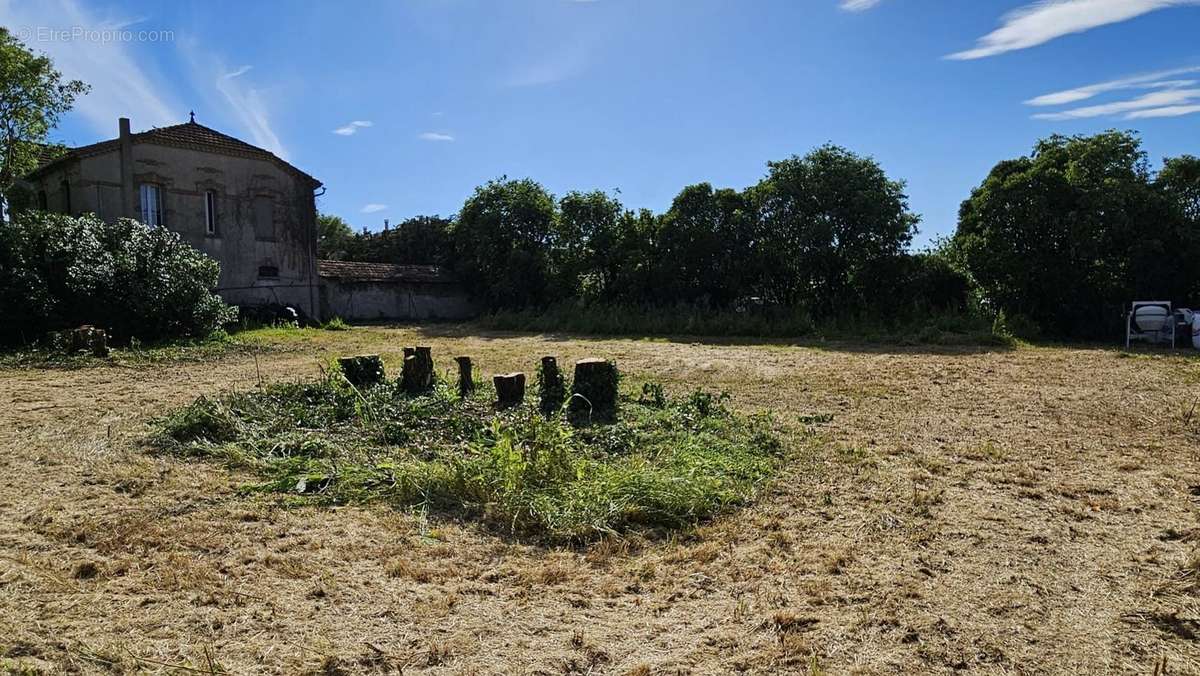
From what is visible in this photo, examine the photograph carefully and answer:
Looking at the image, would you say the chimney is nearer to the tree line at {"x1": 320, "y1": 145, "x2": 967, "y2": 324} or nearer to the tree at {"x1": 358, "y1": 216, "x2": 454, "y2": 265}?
the tree line at {"x1": 320, "y1": 145, "x2": 967, "y2": 324}

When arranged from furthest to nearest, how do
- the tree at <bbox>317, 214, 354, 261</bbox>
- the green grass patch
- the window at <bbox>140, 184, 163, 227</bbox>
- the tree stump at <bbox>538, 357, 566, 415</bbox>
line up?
the tree at <bbox>317, 214, 354, 261</bbox>, the window at <bbox>140, 184, 163, 227</bbox>, the tree stump at <bbox>538, 357, 566, 415</bbox>, the green grass patch

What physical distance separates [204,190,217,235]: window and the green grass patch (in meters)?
17.3

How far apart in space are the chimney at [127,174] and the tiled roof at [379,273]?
5.98 meters

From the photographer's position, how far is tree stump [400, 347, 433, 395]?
7203 millimetres

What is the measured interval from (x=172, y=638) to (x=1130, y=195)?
16.9m

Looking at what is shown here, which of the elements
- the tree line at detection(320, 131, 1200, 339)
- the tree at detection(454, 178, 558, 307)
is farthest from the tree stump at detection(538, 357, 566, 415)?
the tree at detection(454, 178, 558, 307)

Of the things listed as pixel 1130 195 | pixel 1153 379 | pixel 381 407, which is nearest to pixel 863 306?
pixel 1130 195

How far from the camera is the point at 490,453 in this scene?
16.0ft

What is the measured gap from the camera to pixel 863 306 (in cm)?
1781

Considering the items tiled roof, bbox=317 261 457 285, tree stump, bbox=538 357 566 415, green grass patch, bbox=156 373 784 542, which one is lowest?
green grass patch, bbox=156 373 784 542

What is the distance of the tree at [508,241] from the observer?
984 inches

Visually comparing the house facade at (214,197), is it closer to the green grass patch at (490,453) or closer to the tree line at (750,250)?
the tree line at (750,250)

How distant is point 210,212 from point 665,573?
22619 millimetres

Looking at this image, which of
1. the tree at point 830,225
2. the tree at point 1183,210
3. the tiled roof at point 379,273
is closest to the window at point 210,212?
the tiled roof at point 379,273
